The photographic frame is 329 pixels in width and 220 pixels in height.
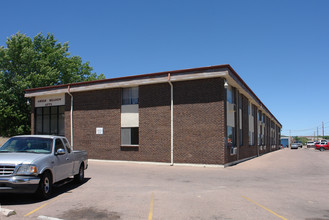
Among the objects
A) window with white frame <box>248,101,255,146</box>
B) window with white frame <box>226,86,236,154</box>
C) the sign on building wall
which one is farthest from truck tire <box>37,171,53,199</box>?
window with white frame <box>248,101,255,146</box>

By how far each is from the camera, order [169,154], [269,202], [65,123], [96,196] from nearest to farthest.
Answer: [269,202], [96,196], [169,154], [65,123]

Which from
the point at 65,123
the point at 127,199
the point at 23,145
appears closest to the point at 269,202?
the point at 127,199

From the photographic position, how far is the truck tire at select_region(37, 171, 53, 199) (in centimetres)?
776

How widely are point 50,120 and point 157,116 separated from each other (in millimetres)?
11262

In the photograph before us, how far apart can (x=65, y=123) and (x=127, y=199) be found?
17333mm

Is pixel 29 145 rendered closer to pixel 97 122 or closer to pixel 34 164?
pixel 34 164

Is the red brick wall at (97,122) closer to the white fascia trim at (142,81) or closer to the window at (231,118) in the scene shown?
the white fascia trim at (142,81)

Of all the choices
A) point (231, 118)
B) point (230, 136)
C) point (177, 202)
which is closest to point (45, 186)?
point (177, 202)

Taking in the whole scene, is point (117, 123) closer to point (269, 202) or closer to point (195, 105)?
point (195, 105)

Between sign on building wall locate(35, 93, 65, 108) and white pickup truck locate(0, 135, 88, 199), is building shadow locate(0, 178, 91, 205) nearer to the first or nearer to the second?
white pickup truck locate(0, 135, 88, 199)

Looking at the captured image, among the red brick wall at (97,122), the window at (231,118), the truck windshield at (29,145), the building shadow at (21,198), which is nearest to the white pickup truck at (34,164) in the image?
the truck windshield at (29,145)

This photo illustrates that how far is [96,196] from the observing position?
28.1 feet

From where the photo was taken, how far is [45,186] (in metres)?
7.98

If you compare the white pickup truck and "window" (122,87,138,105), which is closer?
the white pickup truck
